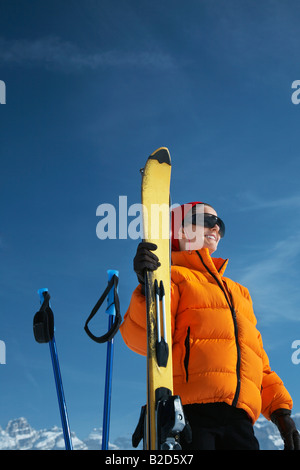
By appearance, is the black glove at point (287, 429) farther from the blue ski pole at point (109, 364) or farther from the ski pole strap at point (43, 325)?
the ski pole strap at point (43, 325)

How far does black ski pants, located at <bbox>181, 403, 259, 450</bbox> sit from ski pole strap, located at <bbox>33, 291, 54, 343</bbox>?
2.10 metres

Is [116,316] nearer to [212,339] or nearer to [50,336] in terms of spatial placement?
[50,336]

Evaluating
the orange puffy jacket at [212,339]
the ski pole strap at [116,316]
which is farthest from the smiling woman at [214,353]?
the ski pole strap at [116,316]

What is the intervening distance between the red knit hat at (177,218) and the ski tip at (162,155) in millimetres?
547

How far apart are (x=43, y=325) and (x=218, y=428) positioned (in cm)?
239

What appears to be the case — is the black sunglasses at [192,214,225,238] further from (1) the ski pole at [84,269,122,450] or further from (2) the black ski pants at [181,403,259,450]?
(2) the black ski pants at [181,403,259,450]

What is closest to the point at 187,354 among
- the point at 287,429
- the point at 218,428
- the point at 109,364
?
the point at 218,428

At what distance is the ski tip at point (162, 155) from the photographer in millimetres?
4898

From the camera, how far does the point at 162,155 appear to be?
4.95m

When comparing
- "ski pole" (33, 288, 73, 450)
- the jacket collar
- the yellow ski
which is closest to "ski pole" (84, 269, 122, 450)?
"ski pole" (33, 288, 73, 450)

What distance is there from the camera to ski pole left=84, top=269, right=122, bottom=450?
16.6 feet

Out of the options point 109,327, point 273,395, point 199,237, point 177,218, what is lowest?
point 273,395

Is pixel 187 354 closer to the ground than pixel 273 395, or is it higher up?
higher up
